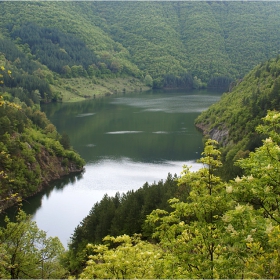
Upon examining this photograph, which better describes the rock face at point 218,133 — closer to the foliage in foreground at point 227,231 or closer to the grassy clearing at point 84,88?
the foliage in foreground at point 227,231

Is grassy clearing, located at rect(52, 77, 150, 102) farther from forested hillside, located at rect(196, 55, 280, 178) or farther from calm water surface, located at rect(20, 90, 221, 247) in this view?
forested hillside, located at rect(196, 55, 280, 178)

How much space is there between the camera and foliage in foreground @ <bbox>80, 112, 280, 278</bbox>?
9.11 meters

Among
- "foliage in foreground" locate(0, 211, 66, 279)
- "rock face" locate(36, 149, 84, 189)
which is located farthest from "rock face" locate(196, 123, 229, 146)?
"foliage in foreground" locate(0, 211, 66, 279)

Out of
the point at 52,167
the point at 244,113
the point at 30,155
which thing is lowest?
the point at 52,167

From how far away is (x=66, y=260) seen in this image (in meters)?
33.4

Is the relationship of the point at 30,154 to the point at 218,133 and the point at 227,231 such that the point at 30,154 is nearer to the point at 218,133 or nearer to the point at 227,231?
the point at 218,133

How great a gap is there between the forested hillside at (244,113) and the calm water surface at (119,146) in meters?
5.05

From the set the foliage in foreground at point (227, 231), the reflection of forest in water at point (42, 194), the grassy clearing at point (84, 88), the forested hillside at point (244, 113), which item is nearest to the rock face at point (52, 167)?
the reflection of forest in water at point (42, 194)

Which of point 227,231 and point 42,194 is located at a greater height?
point 227,231

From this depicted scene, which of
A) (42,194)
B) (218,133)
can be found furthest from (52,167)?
(218,133)

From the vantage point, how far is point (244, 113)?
7450 cm

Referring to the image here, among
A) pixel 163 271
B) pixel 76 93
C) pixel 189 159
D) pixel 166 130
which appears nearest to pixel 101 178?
pixel 189 159

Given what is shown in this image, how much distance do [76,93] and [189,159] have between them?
345 ft

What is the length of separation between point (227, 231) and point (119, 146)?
70758mm
